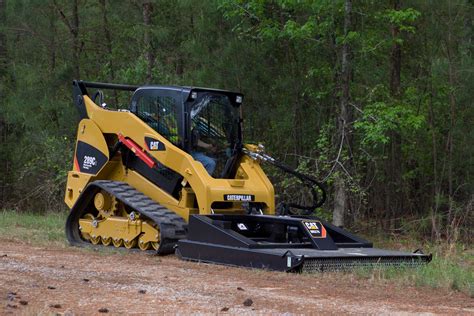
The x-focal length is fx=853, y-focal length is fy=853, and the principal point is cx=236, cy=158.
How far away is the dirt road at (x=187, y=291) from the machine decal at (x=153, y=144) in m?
2.14

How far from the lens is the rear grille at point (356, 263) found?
10180mm

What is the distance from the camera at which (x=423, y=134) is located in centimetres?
1980

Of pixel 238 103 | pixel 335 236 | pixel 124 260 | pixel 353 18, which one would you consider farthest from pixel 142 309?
pixel 353 18

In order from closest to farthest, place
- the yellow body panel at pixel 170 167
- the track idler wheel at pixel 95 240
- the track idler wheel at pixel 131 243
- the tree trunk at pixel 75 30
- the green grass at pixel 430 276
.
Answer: the green grass at pixel 430 276 → the yellow body panel at pixel 170 167 → the track idler wheel at pixel 131 243 → the track idler wheel at pixel 95 240 → the tree trunk at pixel 75 30

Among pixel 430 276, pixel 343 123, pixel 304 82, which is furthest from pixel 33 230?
pixel 430 276

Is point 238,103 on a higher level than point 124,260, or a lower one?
higher

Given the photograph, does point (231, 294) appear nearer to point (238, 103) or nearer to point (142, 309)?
point (142, 309)

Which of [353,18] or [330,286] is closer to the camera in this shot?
[330,286]

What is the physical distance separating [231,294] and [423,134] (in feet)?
40.8

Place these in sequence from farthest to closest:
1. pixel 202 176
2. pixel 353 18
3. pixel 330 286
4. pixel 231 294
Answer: pixel 353 18 → pixel 202 176 → pixel 330 286 → pixel 231 294

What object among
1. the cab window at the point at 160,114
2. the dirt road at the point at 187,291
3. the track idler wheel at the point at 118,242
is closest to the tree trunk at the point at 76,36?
the cab window at the point at 160,114

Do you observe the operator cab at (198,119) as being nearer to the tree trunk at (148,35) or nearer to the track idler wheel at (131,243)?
the track idler wheel at (131,243)

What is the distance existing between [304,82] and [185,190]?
8.09 meters

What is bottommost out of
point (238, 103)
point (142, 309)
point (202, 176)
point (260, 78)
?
point (142, 309)
